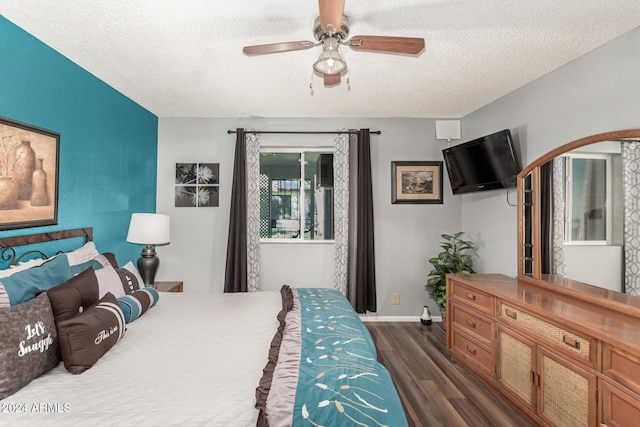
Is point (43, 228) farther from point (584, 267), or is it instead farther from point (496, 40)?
point (584, 267)

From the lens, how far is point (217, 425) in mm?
1098

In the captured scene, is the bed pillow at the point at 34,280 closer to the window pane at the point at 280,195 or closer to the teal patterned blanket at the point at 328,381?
the teal patterned blanket at the point at 328,381

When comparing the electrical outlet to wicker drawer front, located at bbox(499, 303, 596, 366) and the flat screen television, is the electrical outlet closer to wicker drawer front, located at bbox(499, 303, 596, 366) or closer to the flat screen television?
the flat screen television

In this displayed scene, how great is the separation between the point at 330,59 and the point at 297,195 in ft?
8.36

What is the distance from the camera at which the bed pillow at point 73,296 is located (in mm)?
1519

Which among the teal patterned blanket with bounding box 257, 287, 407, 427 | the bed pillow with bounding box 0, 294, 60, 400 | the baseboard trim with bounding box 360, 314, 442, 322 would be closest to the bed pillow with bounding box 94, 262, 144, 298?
the bed pillow with bounding box 0, 294, 60, 400

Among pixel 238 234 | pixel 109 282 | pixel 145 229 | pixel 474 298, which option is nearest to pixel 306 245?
pixel 238 234

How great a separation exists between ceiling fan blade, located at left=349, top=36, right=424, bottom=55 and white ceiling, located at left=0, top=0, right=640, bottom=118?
250 mm

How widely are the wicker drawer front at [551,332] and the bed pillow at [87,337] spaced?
8.43ft

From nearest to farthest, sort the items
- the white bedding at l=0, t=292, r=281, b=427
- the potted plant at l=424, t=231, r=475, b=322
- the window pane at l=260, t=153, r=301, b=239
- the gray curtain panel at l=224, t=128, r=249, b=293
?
1. the white bedding at l=0, t=292, r=281, b=427
2. the potted plant at l=424, t=231, r=475, b=322
3. the gray curtain panel at l=224, t=128, r=249, b=293
4. the window pane at l=260, t=153, r=301, b=239

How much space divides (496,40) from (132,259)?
13.1 feet

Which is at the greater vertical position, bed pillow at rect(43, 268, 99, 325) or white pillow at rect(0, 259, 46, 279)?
white pillow at rect(0, 259, 46, 279)

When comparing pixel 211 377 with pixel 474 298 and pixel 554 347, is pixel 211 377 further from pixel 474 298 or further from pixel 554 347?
pixel 474 298

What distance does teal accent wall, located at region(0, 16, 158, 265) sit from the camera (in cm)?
208
